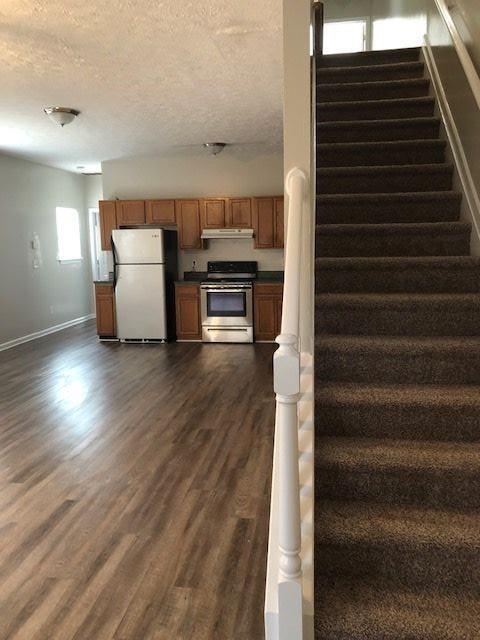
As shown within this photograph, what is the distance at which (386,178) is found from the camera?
10.4 feet

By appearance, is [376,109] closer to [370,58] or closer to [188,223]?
[370,58]

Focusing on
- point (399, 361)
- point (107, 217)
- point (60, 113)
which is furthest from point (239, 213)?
point (399, 361)

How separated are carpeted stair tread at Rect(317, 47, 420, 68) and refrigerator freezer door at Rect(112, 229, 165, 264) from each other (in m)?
3.19

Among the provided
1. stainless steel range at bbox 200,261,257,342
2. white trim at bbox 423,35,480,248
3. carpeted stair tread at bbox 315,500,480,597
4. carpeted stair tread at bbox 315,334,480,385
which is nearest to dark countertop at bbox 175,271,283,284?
stainless steel range at bbox 200,261,257,342

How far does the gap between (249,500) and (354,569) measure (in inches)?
48.1

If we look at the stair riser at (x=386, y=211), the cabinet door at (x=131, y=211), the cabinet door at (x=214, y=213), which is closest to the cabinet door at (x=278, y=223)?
the cabinet door at (x=214, y=213)

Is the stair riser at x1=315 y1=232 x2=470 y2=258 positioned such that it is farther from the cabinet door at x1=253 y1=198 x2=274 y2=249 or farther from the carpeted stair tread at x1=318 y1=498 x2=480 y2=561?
the cabinet door at x1=253 y1=198 x2=274 y2=249

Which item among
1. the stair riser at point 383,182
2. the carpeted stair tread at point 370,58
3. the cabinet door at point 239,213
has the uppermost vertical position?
the carpeted stair tread at point 370,58

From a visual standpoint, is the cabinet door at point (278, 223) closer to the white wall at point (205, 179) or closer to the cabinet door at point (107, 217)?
the white wall at point (205, 179)

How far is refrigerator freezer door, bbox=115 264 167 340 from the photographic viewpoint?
7.02 metres

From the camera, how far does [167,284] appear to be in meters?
7.16

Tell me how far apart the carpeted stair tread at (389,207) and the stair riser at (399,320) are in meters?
0.83

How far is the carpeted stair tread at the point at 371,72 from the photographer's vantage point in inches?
162

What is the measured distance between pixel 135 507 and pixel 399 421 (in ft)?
5.10
